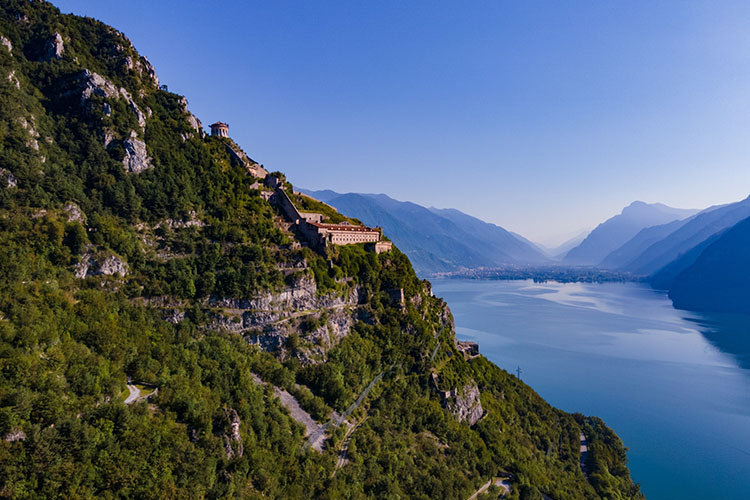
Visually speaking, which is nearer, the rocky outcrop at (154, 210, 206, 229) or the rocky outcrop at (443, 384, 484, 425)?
the rocky outcrop at (154, 210, 206, 229)

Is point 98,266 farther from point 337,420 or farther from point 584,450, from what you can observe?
point 584,450

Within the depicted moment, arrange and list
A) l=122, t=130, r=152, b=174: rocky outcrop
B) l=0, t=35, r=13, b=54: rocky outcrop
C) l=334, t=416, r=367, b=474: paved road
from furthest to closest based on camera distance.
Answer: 1. l=122, t=130, r=152, b=174: rocky outcrop
2. l=0, t=35, r=13, b=54: rocky outcrop
3. l=334, t=416, r=367, b=474: paved road

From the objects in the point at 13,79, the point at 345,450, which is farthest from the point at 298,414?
the point at 13,79

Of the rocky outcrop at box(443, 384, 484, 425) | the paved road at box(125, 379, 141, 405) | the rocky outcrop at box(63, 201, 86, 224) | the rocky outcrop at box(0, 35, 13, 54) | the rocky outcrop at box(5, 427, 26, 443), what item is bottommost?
the rocky outcrop at box(443, 384, 484, 425)

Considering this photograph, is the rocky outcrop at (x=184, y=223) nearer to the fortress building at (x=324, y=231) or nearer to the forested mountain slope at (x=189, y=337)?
the forested mountain slope at (x=189, y=337)

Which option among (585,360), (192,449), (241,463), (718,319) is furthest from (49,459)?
(718,319)

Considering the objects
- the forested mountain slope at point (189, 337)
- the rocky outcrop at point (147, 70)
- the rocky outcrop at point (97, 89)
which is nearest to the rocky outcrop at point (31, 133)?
the forested mountain slope at point (189, 337)

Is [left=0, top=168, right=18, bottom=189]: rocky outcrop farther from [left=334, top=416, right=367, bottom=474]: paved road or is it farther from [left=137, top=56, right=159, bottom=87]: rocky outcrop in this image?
[left=334, top=416, right=367, bottom=474]: paved road

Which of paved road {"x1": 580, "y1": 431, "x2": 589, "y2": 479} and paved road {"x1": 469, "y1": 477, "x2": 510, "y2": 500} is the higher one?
paved road {"x1": 469, "y1": 477, "x2": 510, "y2": 500}

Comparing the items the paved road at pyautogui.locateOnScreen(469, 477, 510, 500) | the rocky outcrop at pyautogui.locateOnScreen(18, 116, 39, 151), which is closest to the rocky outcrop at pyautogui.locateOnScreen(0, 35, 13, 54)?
the rocky outcrop at pyautogui.locateOnScreen(18, 116, 39, 151)
